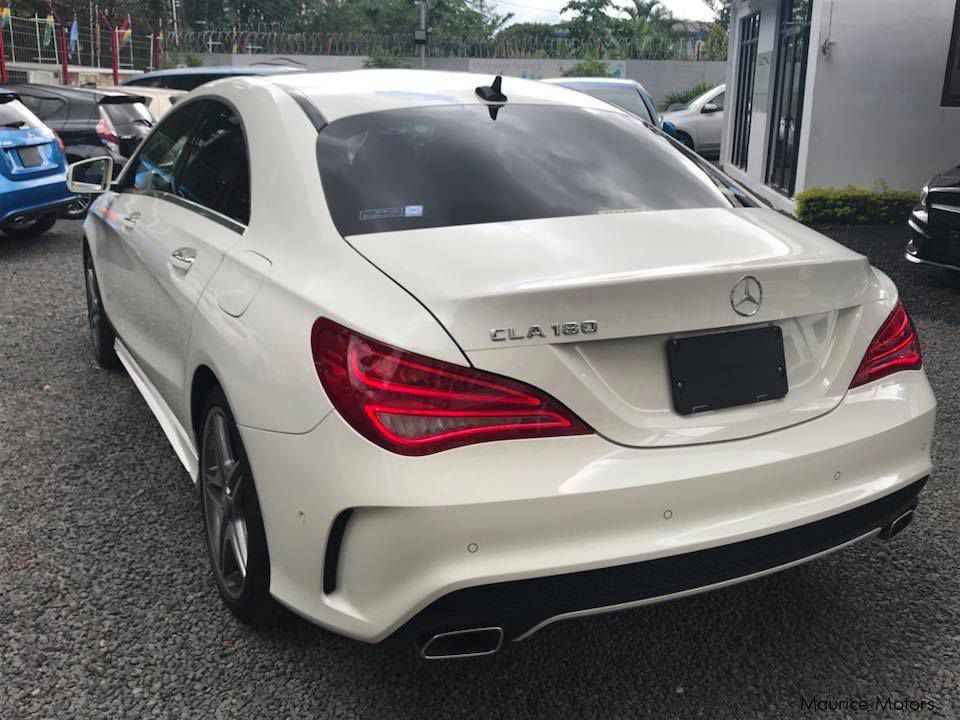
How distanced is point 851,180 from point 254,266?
11264 mm

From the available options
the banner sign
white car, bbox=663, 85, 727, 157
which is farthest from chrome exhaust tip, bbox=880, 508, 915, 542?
the banner sign

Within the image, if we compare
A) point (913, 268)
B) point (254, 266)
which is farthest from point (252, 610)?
point (913, 268)

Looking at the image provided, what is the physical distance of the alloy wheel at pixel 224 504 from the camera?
105 inches

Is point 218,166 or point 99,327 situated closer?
point 218,166

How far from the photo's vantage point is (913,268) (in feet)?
28.6

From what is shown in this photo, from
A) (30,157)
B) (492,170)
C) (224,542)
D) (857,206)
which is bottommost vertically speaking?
(224,542)

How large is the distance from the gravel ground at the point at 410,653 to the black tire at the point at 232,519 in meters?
0.13

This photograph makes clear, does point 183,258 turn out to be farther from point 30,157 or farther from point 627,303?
point 30,157

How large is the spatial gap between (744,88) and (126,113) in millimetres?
11005

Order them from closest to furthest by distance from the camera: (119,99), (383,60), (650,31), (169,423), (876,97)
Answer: (169,423) → (119,99) → (876,97) → (383,60) → (650,31)

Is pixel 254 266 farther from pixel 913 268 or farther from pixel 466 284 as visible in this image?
pixel 913 268

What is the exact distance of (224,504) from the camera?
2.81m

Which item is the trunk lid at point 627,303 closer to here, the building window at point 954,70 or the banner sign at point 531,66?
the building window at point 954,70

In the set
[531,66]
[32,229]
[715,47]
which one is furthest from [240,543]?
[715,47]
